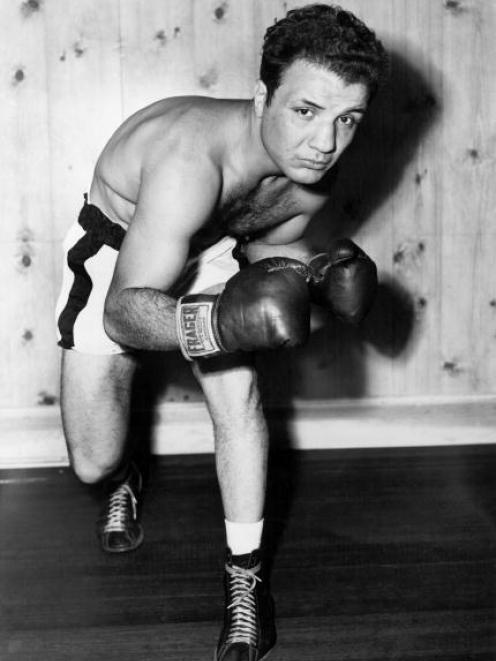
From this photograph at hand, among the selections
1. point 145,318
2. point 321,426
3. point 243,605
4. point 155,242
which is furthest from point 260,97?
point 321,426

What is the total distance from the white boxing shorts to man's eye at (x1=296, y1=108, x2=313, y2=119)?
484 millimetres

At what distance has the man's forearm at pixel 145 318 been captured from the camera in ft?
4.96

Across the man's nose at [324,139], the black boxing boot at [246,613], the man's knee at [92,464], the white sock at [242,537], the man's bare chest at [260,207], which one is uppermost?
the man's nose at [324,139]

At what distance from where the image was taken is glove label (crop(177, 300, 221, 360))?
4.74 ft

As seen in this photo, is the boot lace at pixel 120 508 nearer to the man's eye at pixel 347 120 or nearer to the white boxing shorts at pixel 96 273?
the white boxing shorts at pixel 96 273

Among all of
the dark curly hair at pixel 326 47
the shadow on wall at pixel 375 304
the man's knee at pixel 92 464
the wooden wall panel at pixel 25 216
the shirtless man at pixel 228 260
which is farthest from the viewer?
the shadow on wall at pixel 375 304

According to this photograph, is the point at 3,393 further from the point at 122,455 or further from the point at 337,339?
the point at 337,339

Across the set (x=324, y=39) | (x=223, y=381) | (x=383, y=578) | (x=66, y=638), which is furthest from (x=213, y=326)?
(x=383, y=578)

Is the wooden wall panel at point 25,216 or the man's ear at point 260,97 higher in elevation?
the man's ear at point 260,97

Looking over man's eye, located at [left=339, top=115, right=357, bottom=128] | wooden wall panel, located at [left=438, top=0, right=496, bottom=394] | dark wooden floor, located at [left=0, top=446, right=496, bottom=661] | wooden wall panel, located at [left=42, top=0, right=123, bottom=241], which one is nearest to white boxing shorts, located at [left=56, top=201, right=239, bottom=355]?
man's eye, located at [left=339, top=115, right=357, bottom=128]

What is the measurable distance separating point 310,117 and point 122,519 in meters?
1.30

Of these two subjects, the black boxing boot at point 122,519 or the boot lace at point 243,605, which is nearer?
the boot lace at point 243,605

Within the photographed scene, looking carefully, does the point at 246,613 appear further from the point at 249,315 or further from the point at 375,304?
the point at 375,304

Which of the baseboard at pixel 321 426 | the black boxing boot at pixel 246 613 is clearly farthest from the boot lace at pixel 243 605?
the baseboard at pixel 321 426
